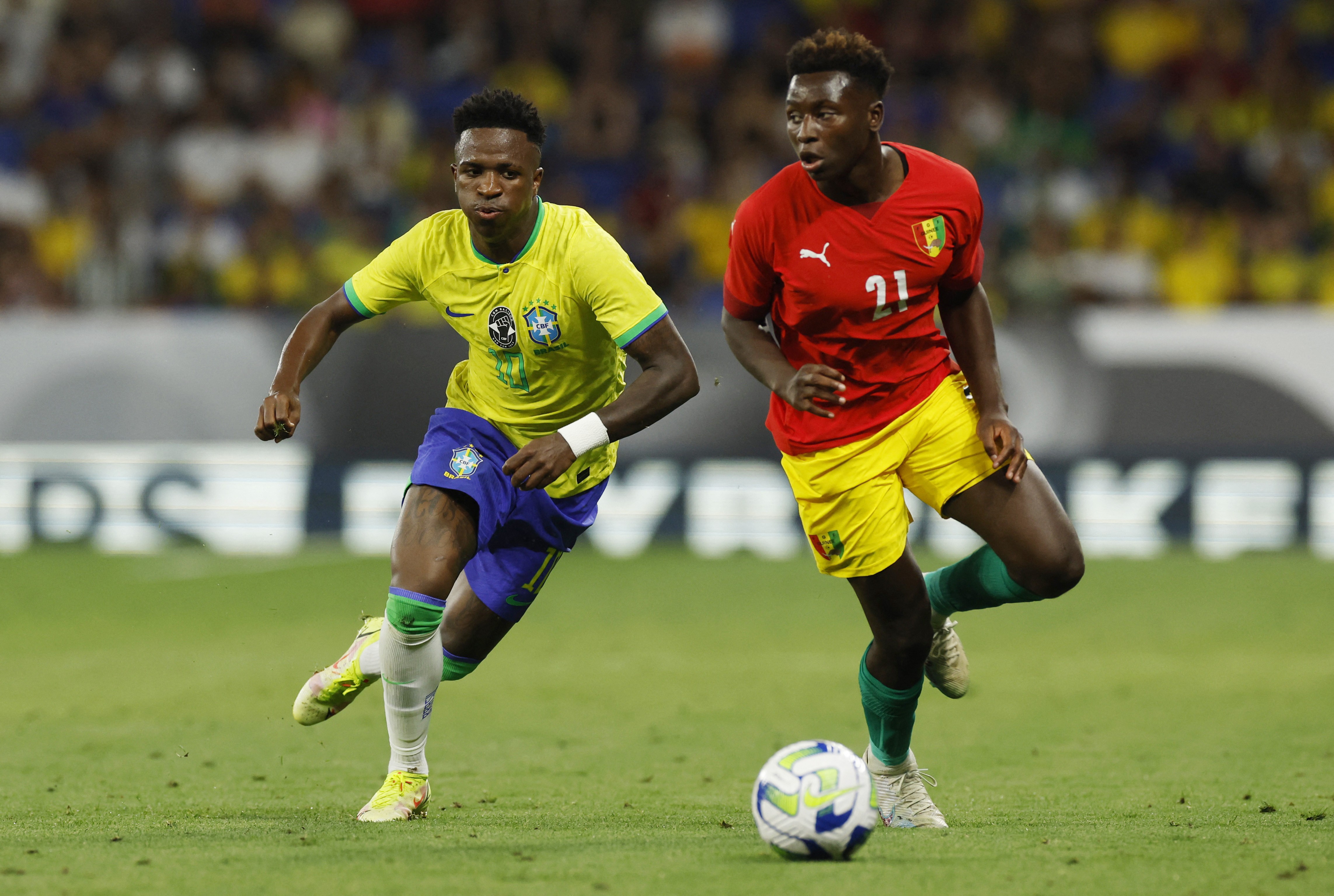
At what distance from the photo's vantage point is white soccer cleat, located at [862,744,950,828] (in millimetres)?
5312

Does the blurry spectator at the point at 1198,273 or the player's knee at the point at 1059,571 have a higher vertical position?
the player's knee at the point at 1059,571

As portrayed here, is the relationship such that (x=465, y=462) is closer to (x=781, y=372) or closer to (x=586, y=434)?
(x=586, y=434)

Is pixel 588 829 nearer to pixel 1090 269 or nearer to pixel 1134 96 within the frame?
pixel 1090 269

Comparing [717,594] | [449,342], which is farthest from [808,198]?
[449,342]

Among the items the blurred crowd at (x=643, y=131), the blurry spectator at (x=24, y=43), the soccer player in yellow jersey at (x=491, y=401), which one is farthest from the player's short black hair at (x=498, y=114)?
the blurry spectator at (x=24, y=43)

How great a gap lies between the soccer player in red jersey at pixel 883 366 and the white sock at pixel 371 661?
1.64 metres

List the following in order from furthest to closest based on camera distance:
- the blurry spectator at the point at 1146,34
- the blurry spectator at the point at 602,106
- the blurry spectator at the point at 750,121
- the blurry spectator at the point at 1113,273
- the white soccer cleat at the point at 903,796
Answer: the blurry spectator at the point at 1146,34, the blurry spectator at the point at 602,106, the blurry spectator at the point at 750,121, the blurry spectator at the point at 1113,273, the white soccer cleat at the point at 903,796

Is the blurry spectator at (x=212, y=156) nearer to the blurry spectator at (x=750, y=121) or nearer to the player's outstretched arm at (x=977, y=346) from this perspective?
the blurry spectator at (x=750, y=121)

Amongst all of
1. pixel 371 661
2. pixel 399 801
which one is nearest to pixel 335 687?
pixel 371 661

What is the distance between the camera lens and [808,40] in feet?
17.0

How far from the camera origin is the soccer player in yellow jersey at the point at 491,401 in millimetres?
5332

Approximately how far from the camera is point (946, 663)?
584cm

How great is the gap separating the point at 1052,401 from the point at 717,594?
3378 millimetres

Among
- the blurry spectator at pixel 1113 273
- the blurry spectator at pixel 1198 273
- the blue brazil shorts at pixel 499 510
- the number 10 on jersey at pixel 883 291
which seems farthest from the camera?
the blurry spectator at pixel 1198 273
